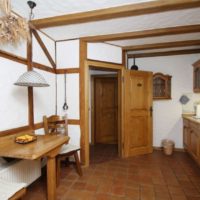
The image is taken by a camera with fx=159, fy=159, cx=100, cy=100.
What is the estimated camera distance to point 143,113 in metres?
3.64

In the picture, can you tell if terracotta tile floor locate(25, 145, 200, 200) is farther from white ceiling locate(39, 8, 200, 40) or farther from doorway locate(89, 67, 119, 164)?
white ceiling locate(39, 8, 200, 40)

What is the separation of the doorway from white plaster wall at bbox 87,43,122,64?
3.57 ft

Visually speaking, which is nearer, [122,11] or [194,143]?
[122,11]

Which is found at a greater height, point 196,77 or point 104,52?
point 104,52

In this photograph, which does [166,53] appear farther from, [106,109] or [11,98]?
[11,98]

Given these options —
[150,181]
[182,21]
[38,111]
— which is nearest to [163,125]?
[150,181]

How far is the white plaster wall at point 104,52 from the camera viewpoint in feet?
10.1

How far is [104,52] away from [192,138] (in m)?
2.45

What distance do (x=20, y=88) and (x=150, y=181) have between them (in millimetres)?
2411

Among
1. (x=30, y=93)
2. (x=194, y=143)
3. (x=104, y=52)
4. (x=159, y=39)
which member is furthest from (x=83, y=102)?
(x=194, y=143)

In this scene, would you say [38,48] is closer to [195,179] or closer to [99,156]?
[99,156]

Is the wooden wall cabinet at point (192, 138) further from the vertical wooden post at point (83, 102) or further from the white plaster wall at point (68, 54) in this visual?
the white plaster wall at point (68, 54)

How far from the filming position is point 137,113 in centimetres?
358

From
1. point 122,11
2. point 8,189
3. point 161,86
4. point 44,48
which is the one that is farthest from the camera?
point 161,86
